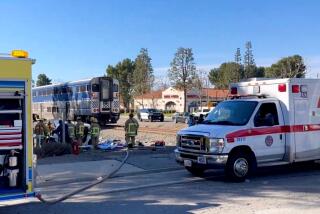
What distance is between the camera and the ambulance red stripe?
37.1 feet

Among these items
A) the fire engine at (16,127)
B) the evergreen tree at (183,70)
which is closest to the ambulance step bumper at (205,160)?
the fire engine at (16,127)

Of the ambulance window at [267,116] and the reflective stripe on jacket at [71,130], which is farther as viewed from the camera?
the reflective stripe on jacket at [71,130]

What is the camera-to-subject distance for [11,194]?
7426 mm

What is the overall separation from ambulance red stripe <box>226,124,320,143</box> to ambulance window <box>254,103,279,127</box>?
0.45 feet

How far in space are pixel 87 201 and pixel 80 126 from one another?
9.94 m

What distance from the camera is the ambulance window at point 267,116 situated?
11.9 meters

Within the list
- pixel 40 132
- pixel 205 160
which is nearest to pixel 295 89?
pixel 205 160

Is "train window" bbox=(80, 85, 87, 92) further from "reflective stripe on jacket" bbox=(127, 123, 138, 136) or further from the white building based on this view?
the white building

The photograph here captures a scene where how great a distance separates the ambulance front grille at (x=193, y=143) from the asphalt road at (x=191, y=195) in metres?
0.81

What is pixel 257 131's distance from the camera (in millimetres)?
11766

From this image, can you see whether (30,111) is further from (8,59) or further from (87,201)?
(87,201)

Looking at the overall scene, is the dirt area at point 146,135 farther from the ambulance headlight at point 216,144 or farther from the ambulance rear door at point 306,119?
the ambulance headlight at point 216,144

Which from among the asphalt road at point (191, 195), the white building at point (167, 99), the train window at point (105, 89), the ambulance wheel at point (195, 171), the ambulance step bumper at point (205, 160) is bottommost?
the asphalt road at point (191, 195)

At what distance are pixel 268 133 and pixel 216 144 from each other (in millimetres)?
1611
